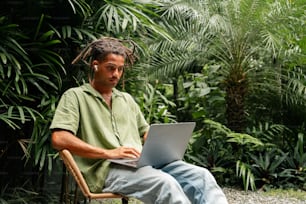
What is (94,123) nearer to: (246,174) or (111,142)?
(111,142)

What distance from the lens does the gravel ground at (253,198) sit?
14.0 ft

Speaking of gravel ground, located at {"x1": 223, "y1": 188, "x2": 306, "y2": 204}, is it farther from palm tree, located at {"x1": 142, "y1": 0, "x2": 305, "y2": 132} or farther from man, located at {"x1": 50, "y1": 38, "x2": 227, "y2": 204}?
man, located at {"x1": 50, "y1": 38, "x2": 227, "y2": 204}

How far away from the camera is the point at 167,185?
200 cm

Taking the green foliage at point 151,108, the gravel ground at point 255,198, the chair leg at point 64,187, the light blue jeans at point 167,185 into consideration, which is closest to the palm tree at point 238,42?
the green foliage at point 151,108

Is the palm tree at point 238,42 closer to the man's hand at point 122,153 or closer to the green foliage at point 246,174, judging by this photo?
the green foliage at point 246,174

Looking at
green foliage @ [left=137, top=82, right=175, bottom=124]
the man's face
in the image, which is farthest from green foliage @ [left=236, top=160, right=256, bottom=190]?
the man's face

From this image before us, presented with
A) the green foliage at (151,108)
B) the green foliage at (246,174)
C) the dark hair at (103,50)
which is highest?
the dark hair at (103,50)

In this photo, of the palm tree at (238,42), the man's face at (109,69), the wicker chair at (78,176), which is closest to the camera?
the wicker chair at (78,176)

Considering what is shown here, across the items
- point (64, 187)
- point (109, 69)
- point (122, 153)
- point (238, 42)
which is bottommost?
point (64, 187)

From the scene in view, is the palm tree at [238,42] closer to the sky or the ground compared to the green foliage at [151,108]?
closer to the sky

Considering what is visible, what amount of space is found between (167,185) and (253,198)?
2658 mm

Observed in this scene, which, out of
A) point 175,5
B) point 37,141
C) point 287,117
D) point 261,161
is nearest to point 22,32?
point 37,141

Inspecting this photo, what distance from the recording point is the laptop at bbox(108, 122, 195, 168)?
81.1 inches

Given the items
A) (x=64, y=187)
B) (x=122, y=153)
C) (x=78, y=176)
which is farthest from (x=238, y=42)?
(x=78, y=176)
